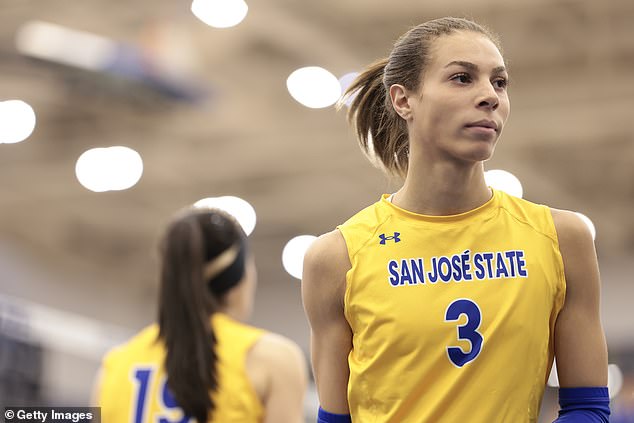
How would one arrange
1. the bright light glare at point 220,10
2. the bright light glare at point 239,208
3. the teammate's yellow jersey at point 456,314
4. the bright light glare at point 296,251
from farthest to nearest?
the bright light glare at point 296,251
the bright light glare at point 239,208
the bright light glare at point 220,10
the teammate's yellow jersey at point 456,314

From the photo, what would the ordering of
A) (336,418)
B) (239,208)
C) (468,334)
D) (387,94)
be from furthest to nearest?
(239,208)
(387,94)
(336,418)
(468,334)

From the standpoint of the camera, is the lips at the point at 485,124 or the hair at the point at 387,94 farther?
the hair at the point at 387,94

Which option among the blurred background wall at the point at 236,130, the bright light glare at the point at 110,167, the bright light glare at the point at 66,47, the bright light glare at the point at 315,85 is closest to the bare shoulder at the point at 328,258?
the blurred background wall at the point at 236,130

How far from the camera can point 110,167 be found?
50.6 feet

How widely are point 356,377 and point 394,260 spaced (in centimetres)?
32

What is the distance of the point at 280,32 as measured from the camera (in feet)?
46.6

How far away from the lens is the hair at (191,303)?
128 inches

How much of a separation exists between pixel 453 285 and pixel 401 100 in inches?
21.2

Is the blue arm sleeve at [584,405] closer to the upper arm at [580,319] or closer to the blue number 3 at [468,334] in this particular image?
the upper arm at [580,319]

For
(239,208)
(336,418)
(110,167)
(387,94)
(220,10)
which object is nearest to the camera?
(336,418)

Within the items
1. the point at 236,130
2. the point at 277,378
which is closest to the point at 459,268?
the point at 277,378

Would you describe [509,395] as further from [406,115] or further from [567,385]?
[406,115]

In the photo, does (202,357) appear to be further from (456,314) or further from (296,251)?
(296,251)

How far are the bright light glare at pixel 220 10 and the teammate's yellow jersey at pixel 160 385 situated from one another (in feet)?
28.9
